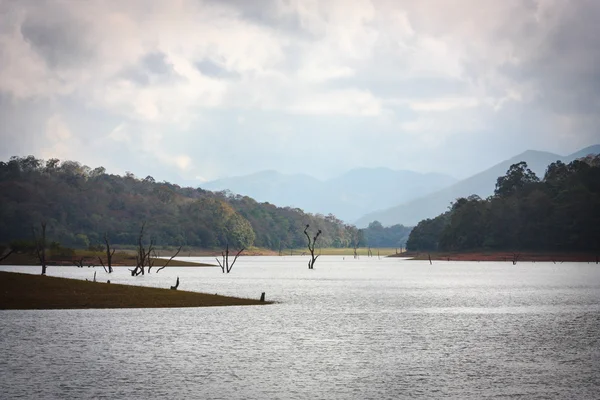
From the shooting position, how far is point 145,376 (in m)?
32.0

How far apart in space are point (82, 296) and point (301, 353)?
31896 millimetres

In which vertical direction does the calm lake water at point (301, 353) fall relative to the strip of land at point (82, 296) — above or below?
below

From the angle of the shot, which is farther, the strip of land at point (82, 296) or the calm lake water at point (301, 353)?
the strip of land at point (82, 296)

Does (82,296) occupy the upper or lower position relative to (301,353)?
upper

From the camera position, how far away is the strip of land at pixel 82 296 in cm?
6144

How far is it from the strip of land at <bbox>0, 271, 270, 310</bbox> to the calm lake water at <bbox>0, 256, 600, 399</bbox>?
2.93m

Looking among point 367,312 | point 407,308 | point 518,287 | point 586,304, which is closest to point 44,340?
point 367,312

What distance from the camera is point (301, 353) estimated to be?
39062mm

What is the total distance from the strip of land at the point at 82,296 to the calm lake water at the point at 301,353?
2.93 metres

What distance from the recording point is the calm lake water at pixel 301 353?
2942 cm

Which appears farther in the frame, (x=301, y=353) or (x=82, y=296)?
(x=82, y=296)

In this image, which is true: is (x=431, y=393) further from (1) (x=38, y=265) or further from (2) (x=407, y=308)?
(1) (x=38, y=265)

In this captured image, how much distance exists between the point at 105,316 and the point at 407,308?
28.1 meters

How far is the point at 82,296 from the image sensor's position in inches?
2552
